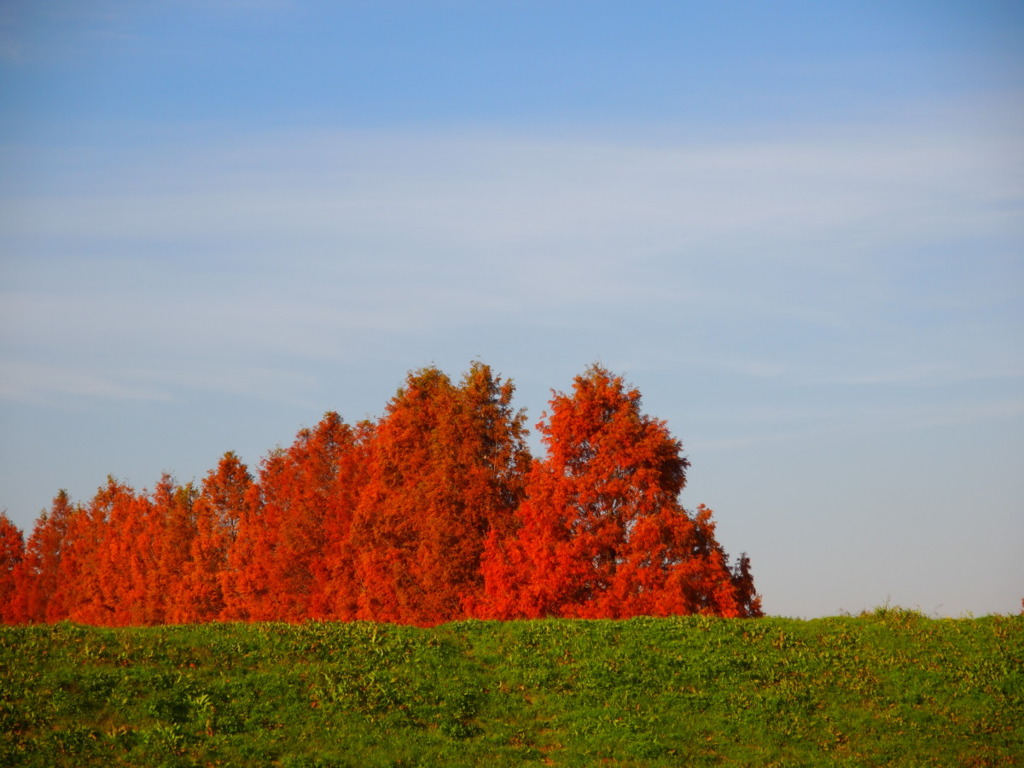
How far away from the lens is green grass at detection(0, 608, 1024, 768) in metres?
18.6

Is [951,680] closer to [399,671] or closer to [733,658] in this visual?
[733,658]

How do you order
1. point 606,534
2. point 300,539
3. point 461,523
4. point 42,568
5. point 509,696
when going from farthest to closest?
point 42,568
point 300,539
point 461,523
point 606,534
point 509,696

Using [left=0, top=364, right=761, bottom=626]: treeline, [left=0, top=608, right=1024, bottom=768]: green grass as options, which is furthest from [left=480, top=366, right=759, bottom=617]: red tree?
[left=0, top=608, right=1024, bottom=768]: green grass

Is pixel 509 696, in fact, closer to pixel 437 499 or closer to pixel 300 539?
pixel 437 499

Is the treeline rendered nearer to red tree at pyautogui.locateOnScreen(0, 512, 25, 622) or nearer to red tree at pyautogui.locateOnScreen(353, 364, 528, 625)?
red tree at pyautogui.locateOnScreen(353, 364, 528, 625)

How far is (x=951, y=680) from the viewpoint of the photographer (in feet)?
72.6

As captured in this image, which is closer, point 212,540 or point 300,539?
point 300,539

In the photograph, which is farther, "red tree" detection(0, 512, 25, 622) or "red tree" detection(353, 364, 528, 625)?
"red tree" detection(0, 512, 25, 622)

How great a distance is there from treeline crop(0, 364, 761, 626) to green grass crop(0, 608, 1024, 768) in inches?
508

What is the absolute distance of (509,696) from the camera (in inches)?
826

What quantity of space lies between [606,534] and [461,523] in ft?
25.5

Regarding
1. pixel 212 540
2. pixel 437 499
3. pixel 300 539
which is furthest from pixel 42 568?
pixel 437 499

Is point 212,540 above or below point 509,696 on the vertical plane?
above

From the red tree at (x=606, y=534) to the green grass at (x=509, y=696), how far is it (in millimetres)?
12399
